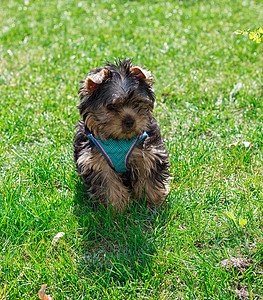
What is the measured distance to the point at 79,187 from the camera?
156 inches

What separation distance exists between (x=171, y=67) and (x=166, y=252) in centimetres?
376

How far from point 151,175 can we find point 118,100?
0.92 m

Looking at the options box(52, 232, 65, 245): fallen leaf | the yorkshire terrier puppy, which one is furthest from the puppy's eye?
box(52, 232, 65, 245): fallen leaf

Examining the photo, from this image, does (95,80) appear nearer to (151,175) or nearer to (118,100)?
(118,100)

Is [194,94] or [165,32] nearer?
[194,94]

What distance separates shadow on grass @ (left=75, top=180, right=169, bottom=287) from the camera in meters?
3.02

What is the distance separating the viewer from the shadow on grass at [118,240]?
302 centimetres

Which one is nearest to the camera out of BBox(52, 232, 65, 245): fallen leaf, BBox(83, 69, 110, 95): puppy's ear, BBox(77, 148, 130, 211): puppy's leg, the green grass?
the green grass

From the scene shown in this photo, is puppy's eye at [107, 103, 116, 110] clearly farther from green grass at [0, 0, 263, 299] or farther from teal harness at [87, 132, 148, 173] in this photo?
green grass at [0, 0, 263, 299]

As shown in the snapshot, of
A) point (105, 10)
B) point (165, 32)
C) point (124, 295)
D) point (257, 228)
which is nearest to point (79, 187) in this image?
point (124, 295)

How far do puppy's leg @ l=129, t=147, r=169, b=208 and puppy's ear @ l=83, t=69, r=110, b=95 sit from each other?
2.42 ft

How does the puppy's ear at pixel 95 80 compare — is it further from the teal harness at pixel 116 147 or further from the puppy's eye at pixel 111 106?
the teal harness at pixel 116 147

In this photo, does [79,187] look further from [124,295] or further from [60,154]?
[124,295]

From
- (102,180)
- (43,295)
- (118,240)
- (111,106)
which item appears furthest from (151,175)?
(43,295)
